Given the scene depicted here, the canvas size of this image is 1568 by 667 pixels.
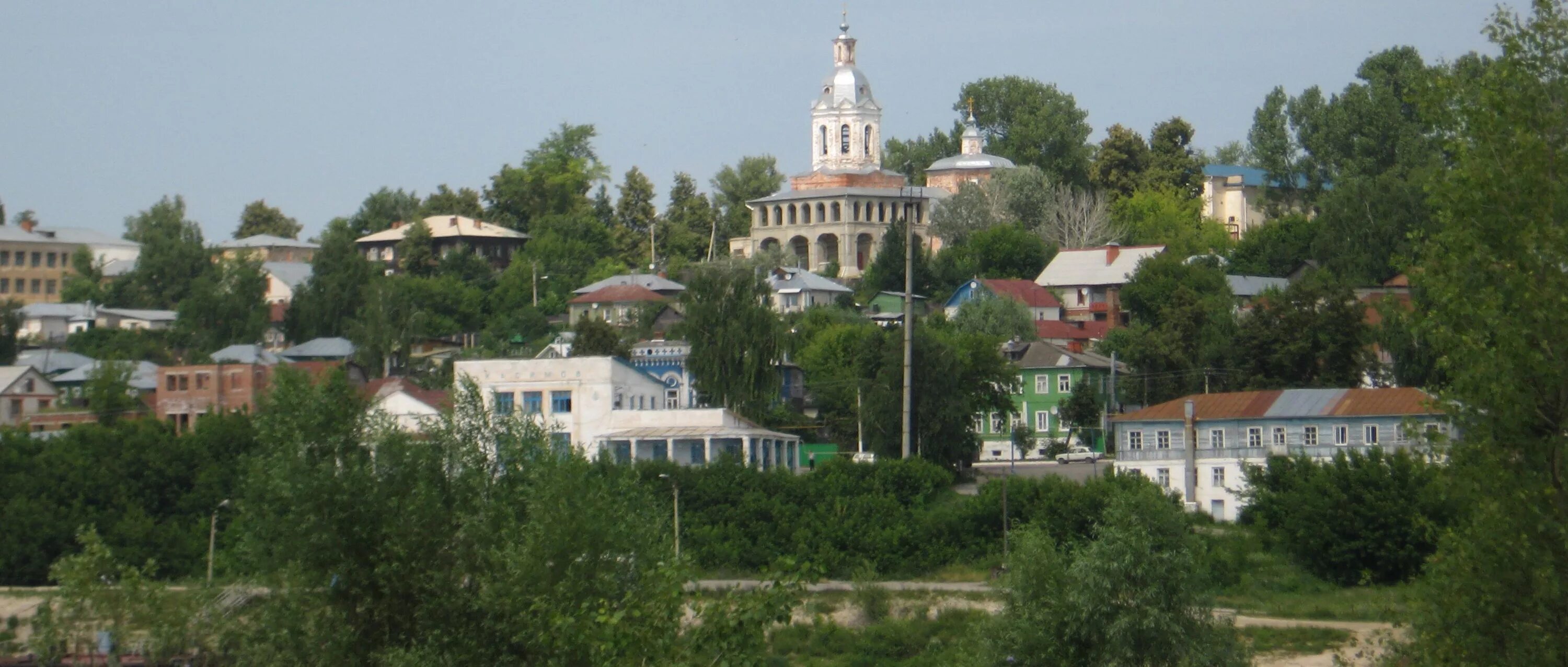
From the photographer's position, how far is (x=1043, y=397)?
1903 inches

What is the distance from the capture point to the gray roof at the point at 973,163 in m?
80.5

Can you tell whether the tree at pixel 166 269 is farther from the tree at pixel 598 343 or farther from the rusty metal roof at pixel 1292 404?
the rusty metal roof at pixel 1292 404

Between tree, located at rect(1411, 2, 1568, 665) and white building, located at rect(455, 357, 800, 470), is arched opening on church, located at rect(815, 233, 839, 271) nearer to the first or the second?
white building, located at rect(455, 357, 800, 470)

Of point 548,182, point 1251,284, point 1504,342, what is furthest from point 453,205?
point 1504,342

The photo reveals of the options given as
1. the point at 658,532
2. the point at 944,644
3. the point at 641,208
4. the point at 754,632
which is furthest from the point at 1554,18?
the point at 641,208

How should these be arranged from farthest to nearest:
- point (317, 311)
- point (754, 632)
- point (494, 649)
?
point (317, 311) → point (494, 649) → point (754, 632)

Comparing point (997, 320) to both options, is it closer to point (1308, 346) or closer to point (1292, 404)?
point (1308, 346)

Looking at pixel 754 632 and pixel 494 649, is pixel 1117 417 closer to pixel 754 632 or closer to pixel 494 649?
pixel 494 649

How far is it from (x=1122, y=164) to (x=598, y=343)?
→ 32387 mm

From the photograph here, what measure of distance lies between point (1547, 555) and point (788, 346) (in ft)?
122

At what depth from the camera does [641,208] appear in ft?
256

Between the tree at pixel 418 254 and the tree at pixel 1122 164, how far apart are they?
2586 cm

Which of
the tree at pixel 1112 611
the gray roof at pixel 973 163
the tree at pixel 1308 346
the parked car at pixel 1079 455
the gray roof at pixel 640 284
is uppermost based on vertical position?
the gray roof at pixel 973 163

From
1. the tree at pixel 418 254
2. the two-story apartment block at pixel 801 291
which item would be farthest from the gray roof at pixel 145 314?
the two-story apartment block at pixel 801 291
